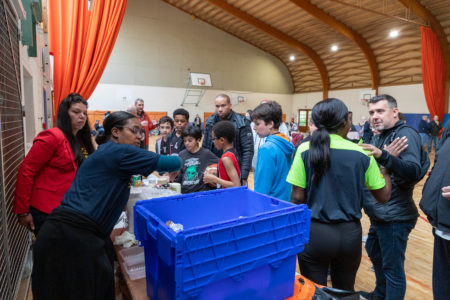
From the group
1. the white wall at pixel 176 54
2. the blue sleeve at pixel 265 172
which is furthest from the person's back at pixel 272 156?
the white wall at pixel 176 54

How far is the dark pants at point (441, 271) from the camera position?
146 centimetres

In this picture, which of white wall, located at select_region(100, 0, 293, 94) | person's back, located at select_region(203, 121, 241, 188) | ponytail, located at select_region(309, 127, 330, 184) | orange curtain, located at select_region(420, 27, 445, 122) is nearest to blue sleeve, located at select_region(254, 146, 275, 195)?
person's back, located at select_region(203, 121, 241, 188)

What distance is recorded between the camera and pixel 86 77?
3.69m

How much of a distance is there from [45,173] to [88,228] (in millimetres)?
805

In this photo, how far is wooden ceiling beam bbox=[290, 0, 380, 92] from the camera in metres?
10.5

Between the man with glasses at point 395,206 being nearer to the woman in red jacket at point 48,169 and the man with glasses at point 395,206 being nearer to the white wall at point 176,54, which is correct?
the woman in red jacket at point 48,169

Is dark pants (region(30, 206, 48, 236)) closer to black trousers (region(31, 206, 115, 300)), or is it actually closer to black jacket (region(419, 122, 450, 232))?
black trousers (region(31, 206, 115, 300))

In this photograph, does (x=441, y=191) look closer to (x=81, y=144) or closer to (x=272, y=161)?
(x=272, y=161)

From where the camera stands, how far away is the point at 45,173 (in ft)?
5.73

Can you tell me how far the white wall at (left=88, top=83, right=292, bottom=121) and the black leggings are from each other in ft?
43.0

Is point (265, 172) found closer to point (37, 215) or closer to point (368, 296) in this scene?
point (368, 296)

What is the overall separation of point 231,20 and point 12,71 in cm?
1342

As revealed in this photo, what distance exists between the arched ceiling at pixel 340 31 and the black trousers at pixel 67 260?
10111 millimetres

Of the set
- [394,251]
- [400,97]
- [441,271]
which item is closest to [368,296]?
[394,251]
